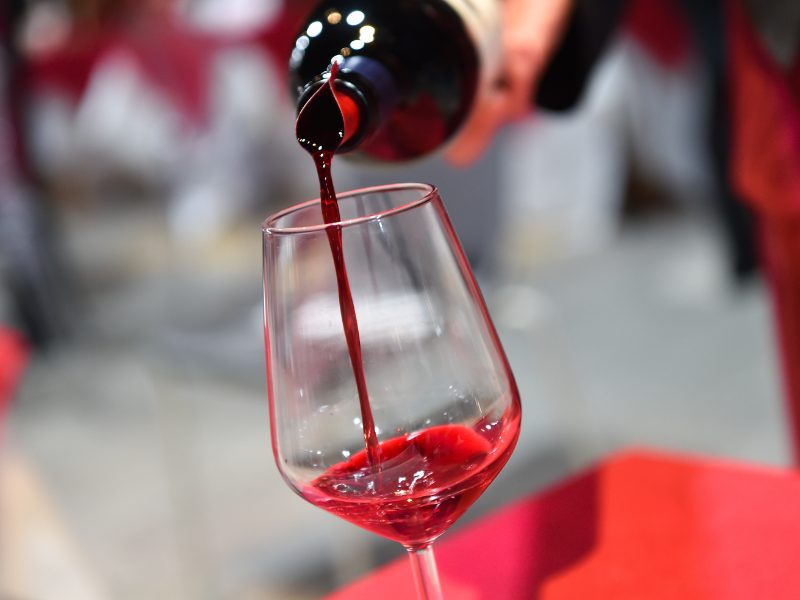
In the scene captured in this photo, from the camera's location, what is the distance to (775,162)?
0.90 metres

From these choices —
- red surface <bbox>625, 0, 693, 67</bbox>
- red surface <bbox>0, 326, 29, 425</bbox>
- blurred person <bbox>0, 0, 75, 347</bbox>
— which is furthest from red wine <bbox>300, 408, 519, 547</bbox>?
blurred person <bbox>0, 0, 75, 347</bbox>

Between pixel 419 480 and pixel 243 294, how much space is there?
4.73 feet

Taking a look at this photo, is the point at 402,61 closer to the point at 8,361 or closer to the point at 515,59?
the point at 515,59

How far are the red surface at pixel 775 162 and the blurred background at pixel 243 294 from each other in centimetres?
15

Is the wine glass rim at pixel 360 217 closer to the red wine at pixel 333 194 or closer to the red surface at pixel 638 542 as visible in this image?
the red wine at pixel 333 194

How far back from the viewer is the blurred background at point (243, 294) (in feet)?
5.37

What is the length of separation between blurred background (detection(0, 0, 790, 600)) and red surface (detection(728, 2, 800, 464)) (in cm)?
15

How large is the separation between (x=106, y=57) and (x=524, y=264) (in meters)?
1.56

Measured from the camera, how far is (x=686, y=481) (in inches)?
23.5

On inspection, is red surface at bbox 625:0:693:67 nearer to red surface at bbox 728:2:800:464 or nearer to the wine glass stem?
red surface at bbox 728:2:800:464

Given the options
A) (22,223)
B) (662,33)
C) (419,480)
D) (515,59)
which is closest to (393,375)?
(419,480)

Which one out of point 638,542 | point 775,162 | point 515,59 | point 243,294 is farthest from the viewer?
point 243,294

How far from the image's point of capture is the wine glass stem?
44 cm

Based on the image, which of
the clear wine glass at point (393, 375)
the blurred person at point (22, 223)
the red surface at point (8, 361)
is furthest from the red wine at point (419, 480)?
the blurred person at point (22, 223)
